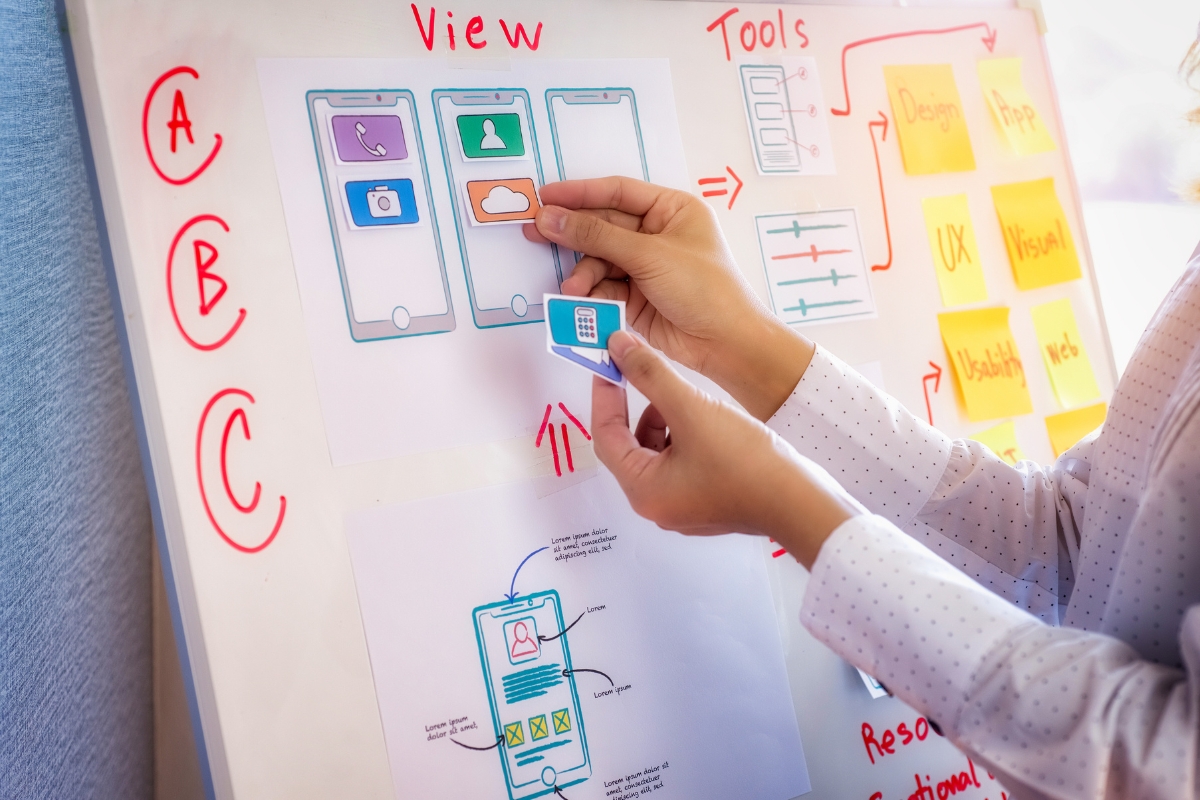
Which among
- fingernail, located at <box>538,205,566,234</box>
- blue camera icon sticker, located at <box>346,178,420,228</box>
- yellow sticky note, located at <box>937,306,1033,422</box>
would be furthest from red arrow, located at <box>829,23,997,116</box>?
blue camera icon sticker, located at <box>346,178,420,228</box>

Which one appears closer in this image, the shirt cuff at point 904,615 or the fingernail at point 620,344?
the shirt cuff at point 904,615

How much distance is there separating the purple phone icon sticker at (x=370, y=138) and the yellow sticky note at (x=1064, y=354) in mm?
712

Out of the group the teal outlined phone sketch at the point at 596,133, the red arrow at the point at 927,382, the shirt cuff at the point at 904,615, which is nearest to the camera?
the shirt cuff at the point at 904,615

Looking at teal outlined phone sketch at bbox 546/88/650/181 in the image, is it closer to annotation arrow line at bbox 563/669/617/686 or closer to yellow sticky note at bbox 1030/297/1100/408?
annotation arrow line at bbox 563/669/617/686

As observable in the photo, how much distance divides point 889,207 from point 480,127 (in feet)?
1.45

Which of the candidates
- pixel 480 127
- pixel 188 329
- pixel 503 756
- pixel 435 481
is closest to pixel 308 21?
pixel 480 127

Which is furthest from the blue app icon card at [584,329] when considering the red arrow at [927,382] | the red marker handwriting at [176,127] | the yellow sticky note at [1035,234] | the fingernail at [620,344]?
the yellow sticky note at [1035,234]

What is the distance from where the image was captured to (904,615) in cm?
49

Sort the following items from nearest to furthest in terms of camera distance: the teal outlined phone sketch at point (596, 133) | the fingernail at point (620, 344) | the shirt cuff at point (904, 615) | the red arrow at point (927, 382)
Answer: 1. the shirt cuff at point (904, 615)
2. the fingernail at point (620, 344)
3. the teal outlined phone sketch at point (596, 133)
4. the red arrow at point (927, 382)

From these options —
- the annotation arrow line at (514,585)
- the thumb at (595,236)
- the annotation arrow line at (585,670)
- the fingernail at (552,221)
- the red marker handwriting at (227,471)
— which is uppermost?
the fingernail at (552,221)

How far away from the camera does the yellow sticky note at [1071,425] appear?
2.93 ft

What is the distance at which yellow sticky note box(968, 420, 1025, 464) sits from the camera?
0.86 meters

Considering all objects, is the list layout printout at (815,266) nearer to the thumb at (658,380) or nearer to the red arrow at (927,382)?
the red arrow at (927,382)

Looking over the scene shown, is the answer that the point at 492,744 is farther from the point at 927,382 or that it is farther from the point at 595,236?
the point at 927,382
